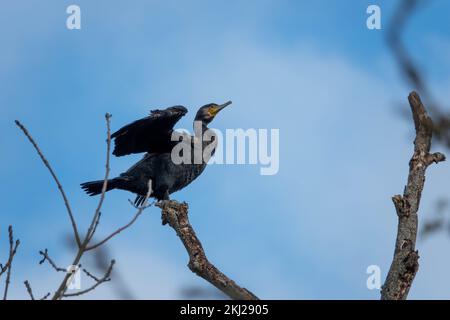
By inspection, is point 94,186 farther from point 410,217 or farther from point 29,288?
point 29,288

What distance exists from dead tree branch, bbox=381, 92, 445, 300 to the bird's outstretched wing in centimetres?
322

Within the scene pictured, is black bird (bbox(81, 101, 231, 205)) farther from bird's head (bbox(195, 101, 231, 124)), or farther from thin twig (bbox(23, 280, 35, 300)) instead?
thin twig (bbox(23, 280, 35, 300))

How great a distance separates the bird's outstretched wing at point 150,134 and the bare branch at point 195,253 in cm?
137

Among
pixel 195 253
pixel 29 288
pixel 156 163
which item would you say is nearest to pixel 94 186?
pixel 156 163

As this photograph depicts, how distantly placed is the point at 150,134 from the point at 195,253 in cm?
294

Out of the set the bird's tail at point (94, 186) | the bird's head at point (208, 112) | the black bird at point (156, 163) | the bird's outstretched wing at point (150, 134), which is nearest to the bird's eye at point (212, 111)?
the bird's head at point (208, 112)

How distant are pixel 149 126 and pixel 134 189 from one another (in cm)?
87

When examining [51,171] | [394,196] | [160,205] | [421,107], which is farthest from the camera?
[160,205]

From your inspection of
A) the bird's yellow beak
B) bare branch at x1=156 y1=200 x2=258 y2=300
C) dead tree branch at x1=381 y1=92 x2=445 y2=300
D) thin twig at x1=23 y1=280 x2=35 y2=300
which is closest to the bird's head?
the bird's yellow beak

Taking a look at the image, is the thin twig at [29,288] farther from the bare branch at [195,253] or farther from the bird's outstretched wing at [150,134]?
the bird's outstretched wing at [150,134]

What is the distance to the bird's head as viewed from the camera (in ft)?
29.0
